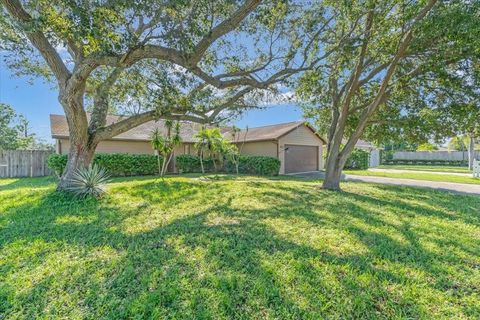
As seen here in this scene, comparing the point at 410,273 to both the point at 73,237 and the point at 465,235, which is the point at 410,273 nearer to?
the point at 465,235

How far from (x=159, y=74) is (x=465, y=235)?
28.5ft

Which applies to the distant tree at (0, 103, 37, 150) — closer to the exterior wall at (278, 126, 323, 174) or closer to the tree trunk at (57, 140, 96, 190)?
the tree trunk at (57, 140, 96, 190)

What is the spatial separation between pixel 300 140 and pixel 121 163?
1244 cm

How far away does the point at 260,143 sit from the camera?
1842cm

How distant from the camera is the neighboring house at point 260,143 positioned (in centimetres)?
1522

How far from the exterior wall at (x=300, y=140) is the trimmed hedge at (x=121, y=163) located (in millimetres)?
8435

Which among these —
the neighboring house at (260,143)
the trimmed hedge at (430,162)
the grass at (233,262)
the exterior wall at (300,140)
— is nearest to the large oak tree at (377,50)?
the grass at (233,262)

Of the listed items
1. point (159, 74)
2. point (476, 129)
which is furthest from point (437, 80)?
point (159, 74)

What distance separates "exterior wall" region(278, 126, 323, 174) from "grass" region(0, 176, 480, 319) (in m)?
11.2

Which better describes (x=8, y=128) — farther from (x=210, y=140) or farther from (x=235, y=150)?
(x=235, y=150)

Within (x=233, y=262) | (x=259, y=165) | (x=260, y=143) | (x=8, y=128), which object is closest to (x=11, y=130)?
(x=8, y=128)

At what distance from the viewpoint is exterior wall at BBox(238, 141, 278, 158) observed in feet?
57.5

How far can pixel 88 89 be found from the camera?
8961 millimetres

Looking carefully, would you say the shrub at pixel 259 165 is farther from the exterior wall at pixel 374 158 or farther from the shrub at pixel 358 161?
the exterior wall at pixel 374 158
